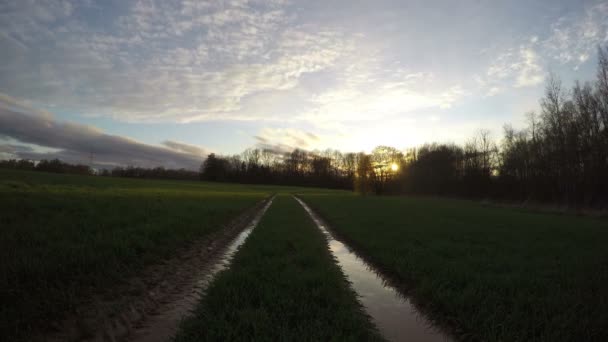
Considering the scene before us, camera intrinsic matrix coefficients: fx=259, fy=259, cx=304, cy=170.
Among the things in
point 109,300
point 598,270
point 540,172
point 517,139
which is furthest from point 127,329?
point 517,139

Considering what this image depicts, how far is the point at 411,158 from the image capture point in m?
82.1

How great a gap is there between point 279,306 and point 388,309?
93.3 inches

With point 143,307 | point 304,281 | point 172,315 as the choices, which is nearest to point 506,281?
point 304,281

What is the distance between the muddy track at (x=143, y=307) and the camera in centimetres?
409

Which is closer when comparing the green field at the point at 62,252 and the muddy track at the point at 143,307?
the muddy track at the point at 143,307

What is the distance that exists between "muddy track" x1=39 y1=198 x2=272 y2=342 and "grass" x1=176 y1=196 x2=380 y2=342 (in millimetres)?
570

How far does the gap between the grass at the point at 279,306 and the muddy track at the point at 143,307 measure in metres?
0.57

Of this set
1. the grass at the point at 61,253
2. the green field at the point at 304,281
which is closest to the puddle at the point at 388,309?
the green field at the point at 304,281

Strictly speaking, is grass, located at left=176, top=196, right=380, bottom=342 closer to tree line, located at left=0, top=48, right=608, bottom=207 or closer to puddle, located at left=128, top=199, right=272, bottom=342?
puddle, located at left=128, top=199, right=272, bottom=342

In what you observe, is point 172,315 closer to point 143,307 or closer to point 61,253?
point 143,307

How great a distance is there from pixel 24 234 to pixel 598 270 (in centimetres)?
1675

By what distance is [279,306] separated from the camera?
4918 mm

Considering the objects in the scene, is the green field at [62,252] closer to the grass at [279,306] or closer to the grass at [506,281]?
the grass at [279,306]

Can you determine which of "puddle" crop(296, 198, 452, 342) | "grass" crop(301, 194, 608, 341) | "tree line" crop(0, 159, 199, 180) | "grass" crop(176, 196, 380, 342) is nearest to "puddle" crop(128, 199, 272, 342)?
"grass" crop(176, 196, 380, 342)
